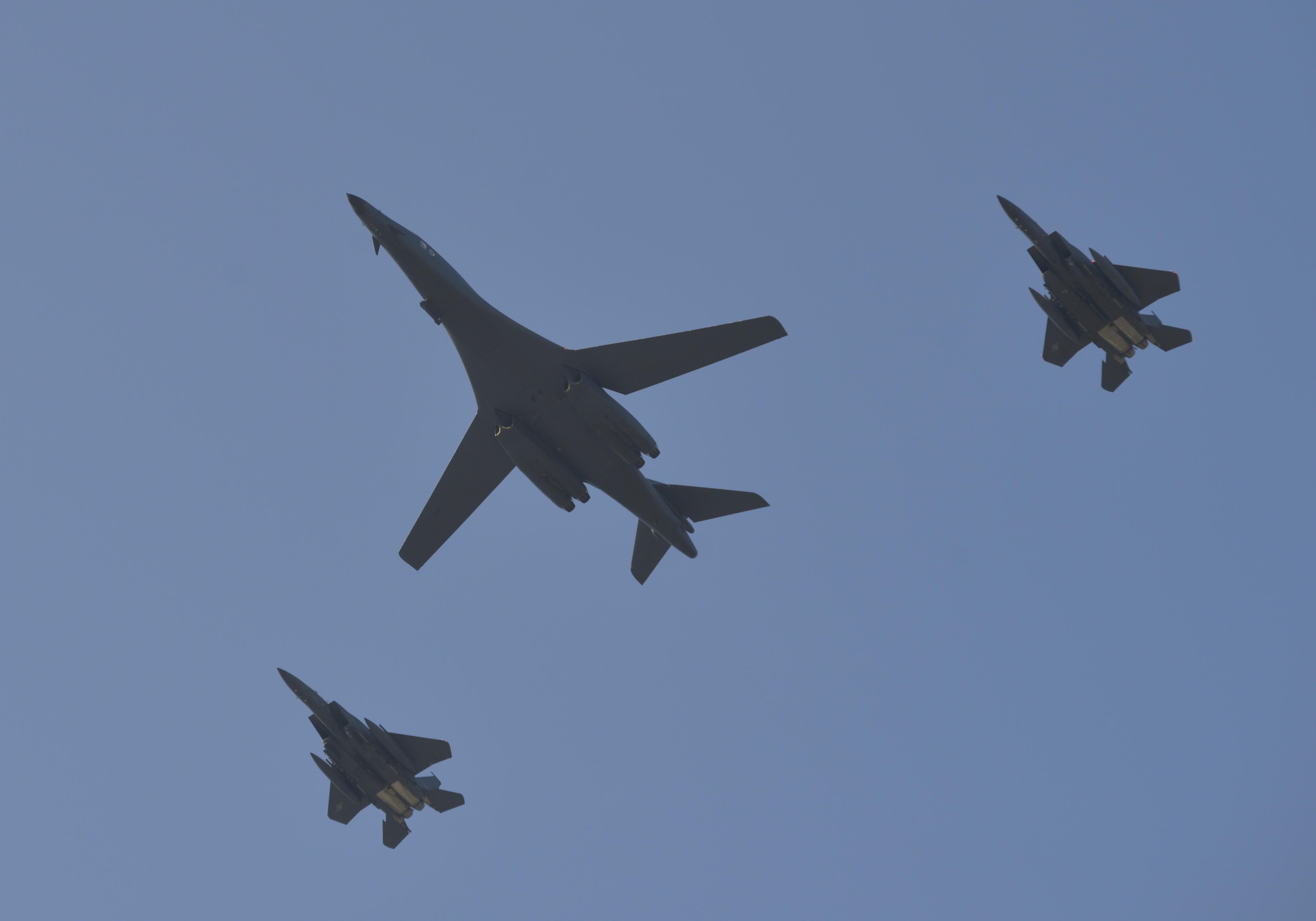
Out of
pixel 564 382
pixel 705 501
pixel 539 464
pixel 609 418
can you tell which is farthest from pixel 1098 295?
pixel 539 464

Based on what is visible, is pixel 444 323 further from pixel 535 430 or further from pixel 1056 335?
pixel 1056 335

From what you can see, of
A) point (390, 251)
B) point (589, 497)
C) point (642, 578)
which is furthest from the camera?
point (642, 578)

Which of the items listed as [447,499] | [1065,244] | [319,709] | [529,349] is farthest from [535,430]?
[1065,244]

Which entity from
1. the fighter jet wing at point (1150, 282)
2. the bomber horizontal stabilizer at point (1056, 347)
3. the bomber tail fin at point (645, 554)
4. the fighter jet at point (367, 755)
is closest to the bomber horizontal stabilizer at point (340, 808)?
the fighter jet at point (367, 755)

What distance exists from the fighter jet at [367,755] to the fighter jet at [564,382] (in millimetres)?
12252

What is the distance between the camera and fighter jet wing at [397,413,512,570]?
42.5 m

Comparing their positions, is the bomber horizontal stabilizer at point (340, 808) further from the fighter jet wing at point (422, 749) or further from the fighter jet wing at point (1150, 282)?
the fighter jet wing at point (1150, 282)

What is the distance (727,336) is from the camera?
39.1 m

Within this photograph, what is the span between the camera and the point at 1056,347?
150 feet

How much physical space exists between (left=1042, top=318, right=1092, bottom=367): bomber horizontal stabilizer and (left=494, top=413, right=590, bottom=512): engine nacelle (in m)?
19.2

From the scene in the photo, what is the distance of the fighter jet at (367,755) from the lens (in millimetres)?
44688

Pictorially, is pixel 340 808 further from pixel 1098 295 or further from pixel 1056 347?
pixel 1098 295

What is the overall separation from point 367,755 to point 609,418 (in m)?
16.9

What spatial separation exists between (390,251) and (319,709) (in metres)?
18.1
